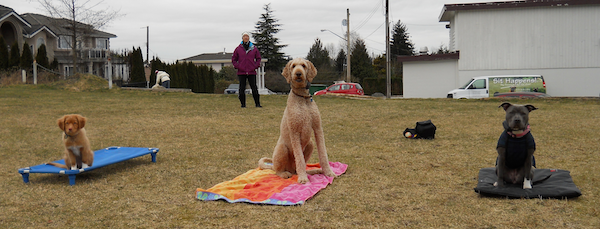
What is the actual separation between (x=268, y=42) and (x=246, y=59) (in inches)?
1931

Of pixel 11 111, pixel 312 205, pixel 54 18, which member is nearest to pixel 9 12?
pixel 54 18

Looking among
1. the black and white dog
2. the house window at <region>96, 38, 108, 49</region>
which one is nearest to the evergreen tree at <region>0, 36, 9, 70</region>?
the house window at <region>96, 38, 108, 49</region>

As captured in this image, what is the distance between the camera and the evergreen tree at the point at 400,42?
201 feet

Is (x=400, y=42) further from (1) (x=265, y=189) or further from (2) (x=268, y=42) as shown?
(1) (x=265, y=189)

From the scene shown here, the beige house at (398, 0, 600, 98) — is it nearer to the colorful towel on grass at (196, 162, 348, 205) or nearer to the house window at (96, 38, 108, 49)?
the colorful towel on grass at (196, 162, 348, 205)

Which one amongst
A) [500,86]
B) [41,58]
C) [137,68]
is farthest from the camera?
[137,68]

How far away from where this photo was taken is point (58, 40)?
46.3 metres

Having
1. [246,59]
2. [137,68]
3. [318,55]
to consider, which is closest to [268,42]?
[318,55]

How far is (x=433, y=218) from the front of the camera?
4020 millimetres

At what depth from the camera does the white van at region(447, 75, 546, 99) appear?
21984 millimetres

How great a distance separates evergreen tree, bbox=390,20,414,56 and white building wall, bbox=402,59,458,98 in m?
34.5

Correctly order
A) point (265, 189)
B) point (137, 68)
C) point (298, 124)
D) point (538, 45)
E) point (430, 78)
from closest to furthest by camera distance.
Answer: point (265, 189)
point (298, 124)
point (538, 45)
point (430, 78)
point (137, 68)

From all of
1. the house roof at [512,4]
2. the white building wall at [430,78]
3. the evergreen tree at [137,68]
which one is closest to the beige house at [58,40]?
the evergreen tree at [137,68]

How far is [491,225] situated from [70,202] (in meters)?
4.01
